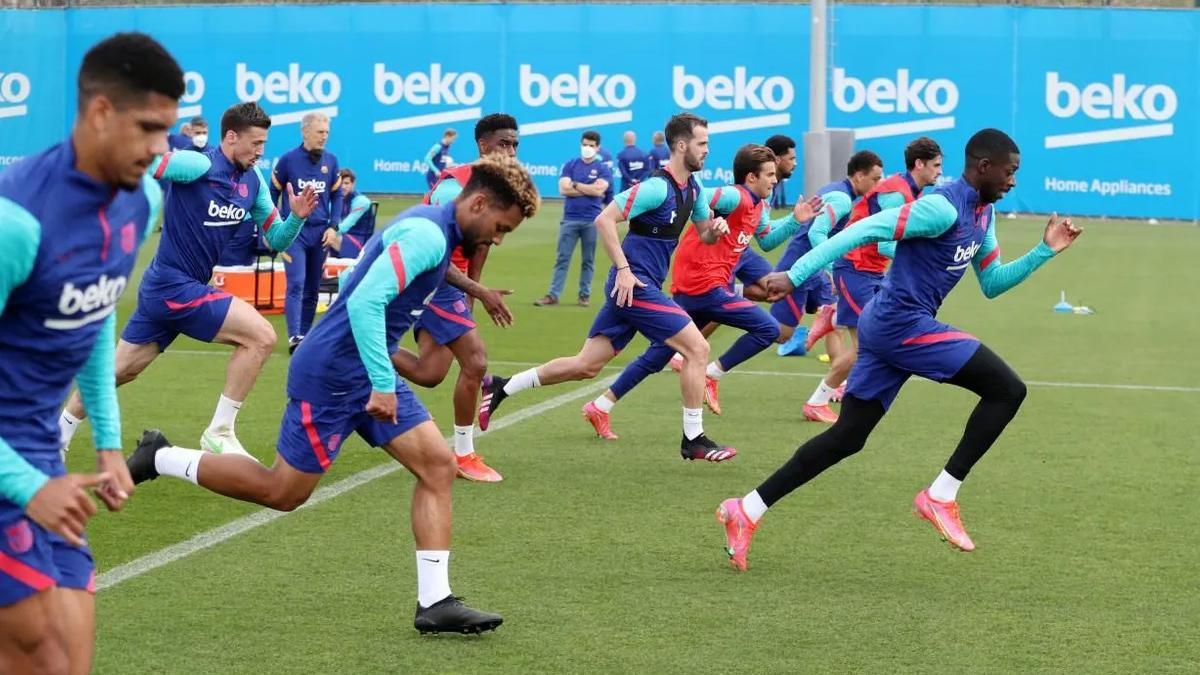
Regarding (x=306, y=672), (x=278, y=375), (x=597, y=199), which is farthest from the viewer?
(x=597, y=199)

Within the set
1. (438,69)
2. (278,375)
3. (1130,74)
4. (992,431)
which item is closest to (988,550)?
(992,431)

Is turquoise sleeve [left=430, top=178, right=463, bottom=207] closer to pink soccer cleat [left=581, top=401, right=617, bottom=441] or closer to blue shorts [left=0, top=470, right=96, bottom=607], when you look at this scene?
pink soccer cleat [left=581, top=401, right=617, bottom=441]

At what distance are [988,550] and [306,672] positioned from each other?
3.77 metres

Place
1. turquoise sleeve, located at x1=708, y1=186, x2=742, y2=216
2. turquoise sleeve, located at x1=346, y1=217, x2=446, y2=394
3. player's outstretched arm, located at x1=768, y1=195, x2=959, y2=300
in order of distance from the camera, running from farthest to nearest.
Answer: turquoise sleeve, located at x1=708, y1=186, x2=742, y2=216 → player's outstretched arm, located at x1=768, y1=195, x2=959, y2=300 → turquoise sleeve, located at x1=346, y1=217, x2=446, y2=394

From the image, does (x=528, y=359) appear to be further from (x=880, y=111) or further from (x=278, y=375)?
(x=880, y=111)

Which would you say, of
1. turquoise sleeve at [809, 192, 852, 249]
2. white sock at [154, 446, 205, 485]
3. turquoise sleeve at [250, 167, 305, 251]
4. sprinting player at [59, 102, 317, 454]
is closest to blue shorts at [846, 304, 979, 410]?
white sock at [154, 446, 205, 485]

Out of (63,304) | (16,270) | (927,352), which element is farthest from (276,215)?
(16,270)

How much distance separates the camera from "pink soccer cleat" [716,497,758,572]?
26.2 feet

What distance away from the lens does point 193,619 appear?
6.93 metres

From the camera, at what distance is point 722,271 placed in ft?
39.9

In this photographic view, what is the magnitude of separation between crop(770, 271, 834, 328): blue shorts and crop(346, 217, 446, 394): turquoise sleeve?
27.2ft

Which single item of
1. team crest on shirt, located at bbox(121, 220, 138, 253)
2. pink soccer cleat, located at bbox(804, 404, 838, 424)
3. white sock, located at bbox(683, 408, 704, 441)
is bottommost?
pink soccer cleat, located at bbox(804, 404, 838, 424)

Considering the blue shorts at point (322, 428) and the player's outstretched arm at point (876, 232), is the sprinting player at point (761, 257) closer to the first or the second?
the player's outstretched arm at point (876, 232)

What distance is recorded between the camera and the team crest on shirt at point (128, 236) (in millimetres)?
4500
